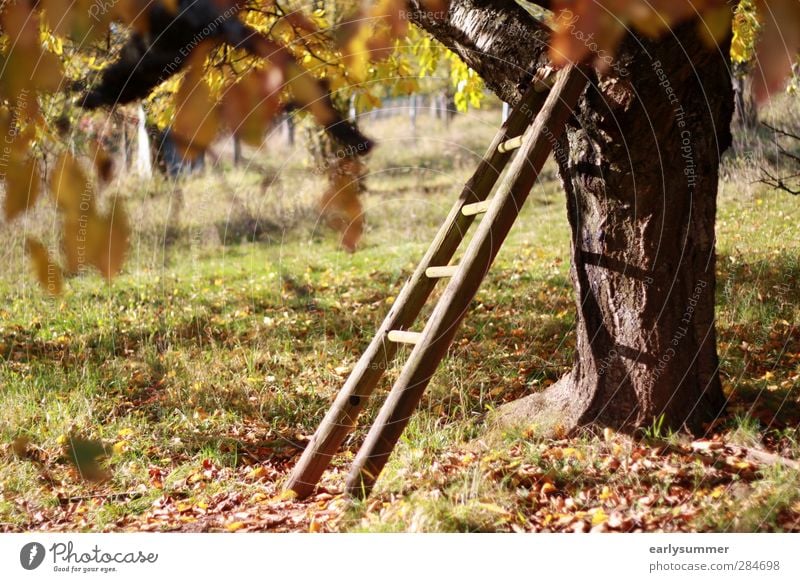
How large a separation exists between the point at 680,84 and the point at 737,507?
1.61 m

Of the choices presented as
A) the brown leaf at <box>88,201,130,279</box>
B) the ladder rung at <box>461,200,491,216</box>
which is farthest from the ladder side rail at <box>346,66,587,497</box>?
the brown leaf at <box>88,201,130,279</box>

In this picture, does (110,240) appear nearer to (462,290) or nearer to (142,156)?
(462,290)

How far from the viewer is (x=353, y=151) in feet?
13.5

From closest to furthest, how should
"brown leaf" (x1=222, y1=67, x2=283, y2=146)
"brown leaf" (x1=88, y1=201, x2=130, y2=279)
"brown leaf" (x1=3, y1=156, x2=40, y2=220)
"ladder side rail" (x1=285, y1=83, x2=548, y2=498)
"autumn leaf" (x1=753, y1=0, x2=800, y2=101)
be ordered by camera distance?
"autumn leaf" (x1=753, y1=0, x2=800, y2=101), "brown leaf" (x1=88, y1=201, x2=130, y2=279), "brown leaf" (x1=3, y1=156, x2=40, y2=220), "brown leaf" (x1=222, y1=67, x2=283, y2=146), "ladder side rail" (x1=285, y1=83, x2=548, y2=498)

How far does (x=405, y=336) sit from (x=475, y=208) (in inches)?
25.0

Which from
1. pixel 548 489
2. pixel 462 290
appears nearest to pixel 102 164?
pixel 462 290

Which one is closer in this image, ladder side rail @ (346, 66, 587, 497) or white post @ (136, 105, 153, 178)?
ladder side rail @ (346, 66, 587, 497)

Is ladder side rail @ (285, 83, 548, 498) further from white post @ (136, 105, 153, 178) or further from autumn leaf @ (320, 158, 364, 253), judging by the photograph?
white post @ (136, 105, 153, 178)

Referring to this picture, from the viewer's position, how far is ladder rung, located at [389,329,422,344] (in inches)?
114

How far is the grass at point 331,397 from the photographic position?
9.13 ft

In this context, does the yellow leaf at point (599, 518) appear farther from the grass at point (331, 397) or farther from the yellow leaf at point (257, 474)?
the yellow leaf at point (257, 474)

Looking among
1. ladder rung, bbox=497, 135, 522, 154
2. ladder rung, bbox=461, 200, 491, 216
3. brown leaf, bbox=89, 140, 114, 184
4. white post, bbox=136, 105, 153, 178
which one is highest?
white post, bbox=136, 105, 153, 178

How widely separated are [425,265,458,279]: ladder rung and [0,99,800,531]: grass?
728mm

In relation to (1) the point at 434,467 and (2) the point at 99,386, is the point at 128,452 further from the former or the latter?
(1) the point at 434,467
